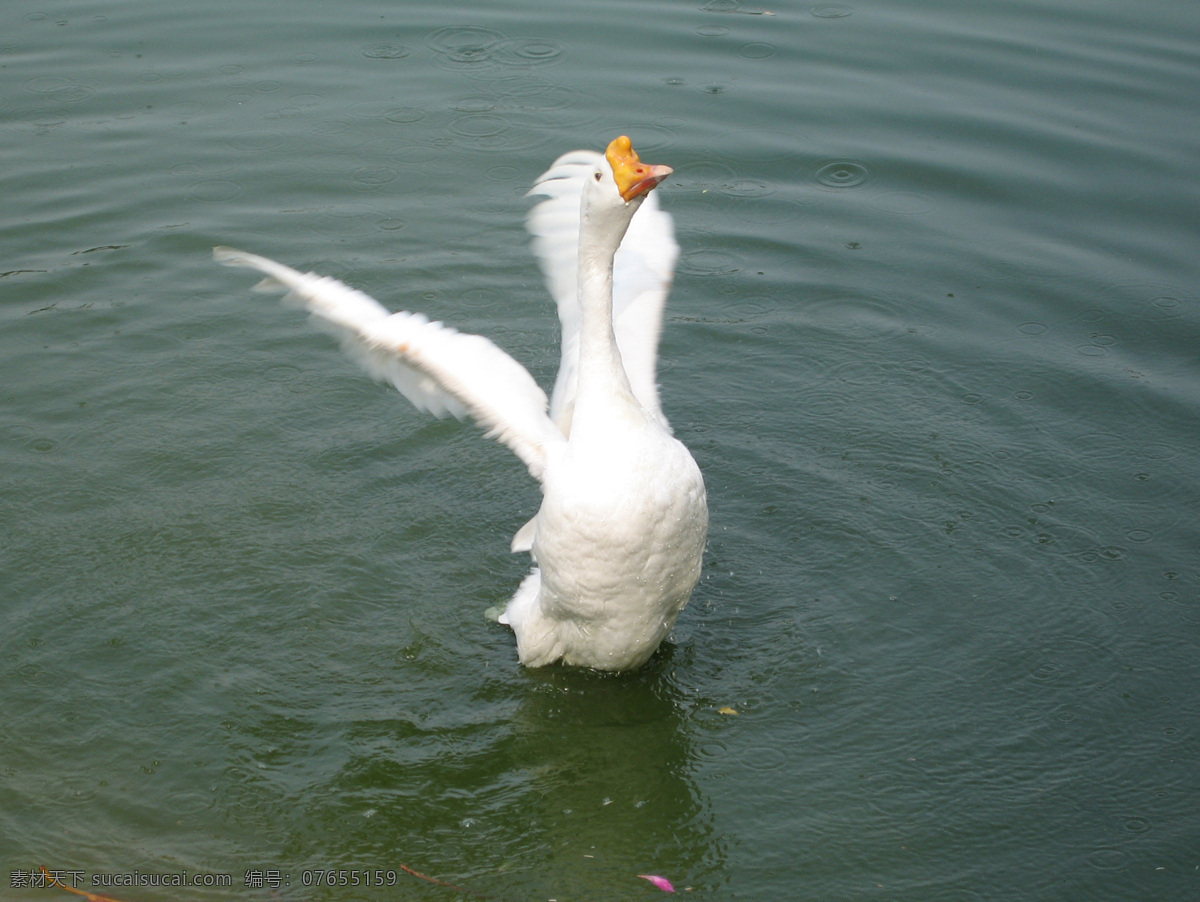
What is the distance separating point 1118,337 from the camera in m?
7.85

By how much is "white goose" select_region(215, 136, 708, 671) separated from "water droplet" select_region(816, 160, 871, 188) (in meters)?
4.45

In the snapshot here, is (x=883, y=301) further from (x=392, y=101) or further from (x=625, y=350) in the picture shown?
(x=392, y=101)

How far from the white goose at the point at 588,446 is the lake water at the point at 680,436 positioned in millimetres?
405

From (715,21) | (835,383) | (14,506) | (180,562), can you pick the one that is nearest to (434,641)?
(180,562)

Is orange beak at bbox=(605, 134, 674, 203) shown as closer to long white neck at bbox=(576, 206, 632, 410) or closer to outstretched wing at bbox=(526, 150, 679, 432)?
long white neck at bbox=(576, 206, 632, 410)

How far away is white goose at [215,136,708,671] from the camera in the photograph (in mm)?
4727

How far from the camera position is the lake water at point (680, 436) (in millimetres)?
4637

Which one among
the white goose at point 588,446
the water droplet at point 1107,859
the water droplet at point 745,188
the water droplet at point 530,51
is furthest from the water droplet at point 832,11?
the water droplet at point 1107,859

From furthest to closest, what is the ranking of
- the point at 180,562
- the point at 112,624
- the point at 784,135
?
the point at 784,135 < the point at 180,562 < the point at 112,624

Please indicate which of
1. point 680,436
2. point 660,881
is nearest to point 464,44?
point 680,436

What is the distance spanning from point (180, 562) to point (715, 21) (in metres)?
8.57

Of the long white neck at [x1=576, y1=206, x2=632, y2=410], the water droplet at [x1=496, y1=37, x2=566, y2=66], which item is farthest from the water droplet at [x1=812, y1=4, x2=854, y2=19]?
the long white neck at [x1=576, y1=206, x2=632, y2=410]

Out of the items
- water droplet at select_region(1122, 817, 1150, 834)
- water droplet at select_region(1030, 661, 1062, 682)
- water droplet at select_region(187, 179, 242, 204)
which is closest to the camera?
water droplet at select_region(1122, 817, 1150, 834)

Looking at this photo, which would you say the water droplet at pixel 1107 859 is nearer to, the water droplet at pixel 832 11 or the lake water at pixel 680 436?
the lake water at pixel 680 436
